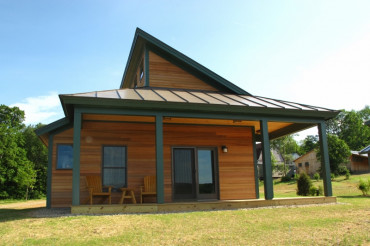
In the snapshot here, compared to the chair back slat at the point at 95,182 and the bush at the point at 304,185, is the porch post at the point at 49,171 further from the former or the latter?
the bush at the point at 304,185

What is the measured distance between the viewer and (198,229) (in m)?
5.60

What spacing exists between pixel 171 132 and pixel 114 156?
81.1 inches

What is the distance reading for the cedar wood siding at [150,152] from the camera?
985 cm

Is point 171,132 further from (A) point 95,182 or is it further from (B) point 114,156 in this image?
(A) point 95,182

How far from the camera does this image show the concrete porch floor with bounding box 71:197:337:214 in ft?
23.9

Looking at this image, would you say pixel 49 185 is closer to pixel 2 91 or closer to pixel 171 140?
pixel 171 140

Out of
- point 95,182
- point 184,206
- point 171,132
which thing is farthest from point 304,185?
point 95,182

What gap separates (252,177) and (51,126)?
709cm

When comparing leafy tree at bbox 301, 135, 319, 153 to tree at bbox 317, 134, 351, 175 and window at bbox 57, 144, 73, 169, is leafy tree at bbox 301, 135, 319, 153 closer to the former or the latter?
tree at bbox 317, 134, 351, 175

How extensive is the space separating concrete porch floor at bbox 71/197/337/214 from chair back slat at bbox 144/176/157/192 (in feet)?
6.93

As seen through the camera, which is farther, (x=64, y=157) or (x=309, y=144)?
(x=309, y=144)

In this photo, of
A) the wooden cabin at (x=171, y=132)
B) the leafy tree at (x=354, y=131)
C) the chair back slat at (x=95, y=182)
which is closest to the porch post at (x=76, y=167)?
the wooden cabin at (x=171, y=132)

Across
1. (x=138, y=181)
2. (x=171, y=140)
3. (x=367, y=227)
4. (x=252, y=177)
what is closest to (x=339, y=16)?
(x=252, y=177)

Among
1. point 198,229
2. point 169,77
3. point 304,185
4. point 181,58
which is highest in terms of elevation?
point 181,58
